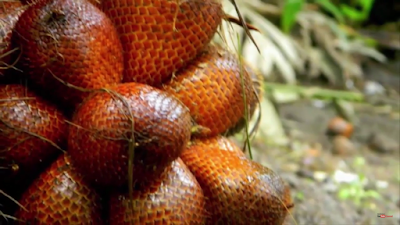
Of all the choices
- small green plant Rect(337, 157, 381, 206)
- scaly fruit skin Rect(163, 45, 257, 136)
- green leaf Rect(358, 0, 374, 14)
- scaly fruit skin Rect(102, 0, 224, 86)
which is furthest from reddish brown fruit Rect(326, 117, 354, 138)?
scaly fruit skin Rect(102, 0, 224, 86)

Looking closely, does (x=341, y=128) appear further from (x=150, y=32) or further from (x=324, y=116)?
(x=150, y=32)

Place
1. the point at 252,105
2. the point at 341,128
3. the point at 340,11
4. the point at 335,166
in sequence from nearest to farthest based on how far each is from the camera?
the point at 252,105 → the point at 335,166 → the point at 341,128 → the point at 340,11

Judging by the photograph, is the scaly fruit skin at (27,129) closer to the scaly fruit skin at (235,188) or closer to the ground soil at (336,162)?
the scaly fruit skin at (235,188)

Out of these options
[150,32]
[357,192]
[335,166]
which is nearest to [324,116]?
[335,166]

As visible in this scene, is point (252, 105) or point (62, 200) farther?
point (252, 105)

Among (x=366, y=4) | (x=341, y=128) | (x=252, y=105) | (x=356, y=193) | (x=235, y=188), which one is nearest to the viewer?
(x=235, y=188)

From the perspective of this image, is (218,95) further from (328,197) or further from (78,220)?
(328,197)
